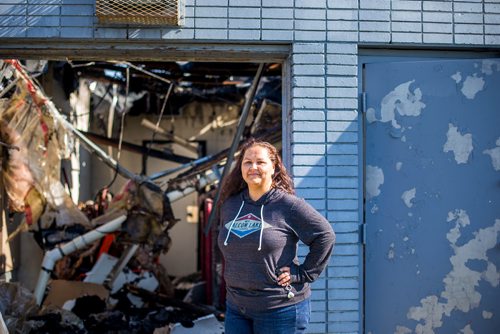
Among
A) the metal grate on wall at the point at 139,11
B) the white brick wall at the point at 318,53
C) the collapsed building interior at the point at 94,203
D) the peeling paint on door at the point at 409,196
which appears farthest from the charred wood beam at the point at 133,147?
the peeling paint on door at the point at 409,196

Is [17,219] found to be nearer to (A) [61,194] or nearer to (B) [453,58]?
(A) [61,194]

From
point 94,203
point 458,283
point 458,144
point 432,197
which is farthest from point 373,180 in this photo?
point 94,203

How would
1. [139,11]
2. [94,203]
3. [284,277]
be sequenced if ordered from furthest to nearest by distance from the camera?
1. [94,203]
2. [139,11]
3. [284,277]

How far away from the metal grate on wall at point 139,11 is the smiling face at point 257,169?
1263 millimetres

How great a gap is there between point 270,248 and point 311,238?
0.81 ft

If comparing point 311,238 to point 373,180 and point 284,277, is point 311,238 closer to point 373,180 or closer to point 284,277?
point 284,277

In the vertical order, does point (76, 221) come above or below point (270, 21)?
below

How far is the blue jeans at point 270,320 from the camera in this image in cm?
305

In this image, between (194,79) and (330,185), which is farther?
(194,79)

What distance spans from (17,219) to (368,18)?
5004 mm

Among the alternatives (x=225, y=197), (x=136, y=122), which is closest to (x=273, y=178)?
(x=225, y=197)

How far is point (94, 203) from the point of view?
809 cm

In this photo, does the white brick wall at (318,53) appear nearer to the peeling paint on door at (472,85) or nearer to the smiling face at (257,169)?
the peeling paint on door at (472,85)

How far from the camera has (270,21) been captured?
4012mm
